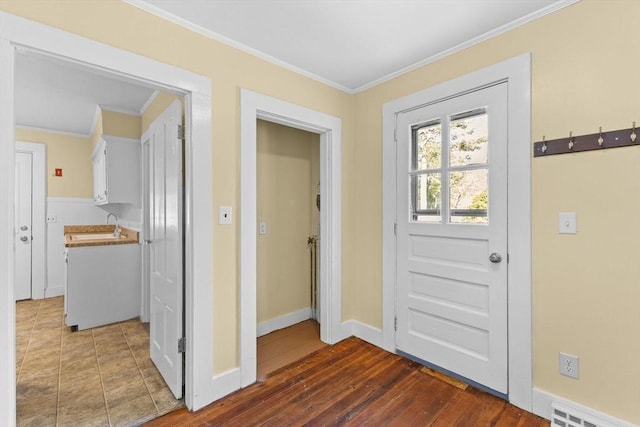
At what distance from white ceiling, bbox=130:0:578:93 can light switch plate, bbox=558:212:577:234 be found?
1.18 metres

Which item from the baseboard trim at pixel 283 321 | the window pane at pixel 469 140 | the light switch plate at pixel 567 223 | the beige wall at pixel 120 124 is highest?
the beige wall at pixel 120 124

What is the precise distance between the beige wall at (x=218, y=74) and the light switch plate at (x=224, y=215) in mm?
36

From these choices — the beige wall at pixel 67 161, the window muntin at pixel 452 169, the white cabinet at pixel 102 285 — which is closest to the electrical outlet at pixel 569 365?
the window muntin at pixel 452 169

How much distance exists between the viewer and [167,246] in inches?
83.5

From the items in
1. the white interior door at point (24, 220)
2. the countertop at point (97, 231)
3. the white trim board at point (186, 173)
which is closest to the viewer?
the white trim board at point (186, 173)

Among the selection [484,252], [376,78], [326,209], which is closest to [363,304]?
[326,209]

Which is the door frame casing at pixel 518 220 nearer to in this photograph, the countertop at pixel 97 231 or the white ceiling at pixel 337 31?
the white ceiling at pixel 337 31

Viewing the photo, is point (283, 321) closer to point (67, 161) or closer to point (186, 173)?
point (186, 173)

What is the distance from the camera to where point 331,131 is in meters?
2.72

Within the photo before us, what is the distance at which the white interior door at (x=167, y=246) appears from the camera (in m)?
1.96

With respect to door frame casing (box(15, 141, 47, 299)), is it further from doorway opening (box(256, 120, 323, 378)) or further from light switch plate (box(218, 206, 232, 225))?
light switch plate (box(218, 206, 232, 225))

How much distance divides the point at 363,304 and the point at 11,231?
2491mm

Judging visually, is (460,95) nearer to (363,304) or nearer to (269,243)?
(363,304)

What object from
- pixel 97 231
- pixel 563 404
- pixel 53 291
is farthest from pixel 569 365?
pixel 53 291
